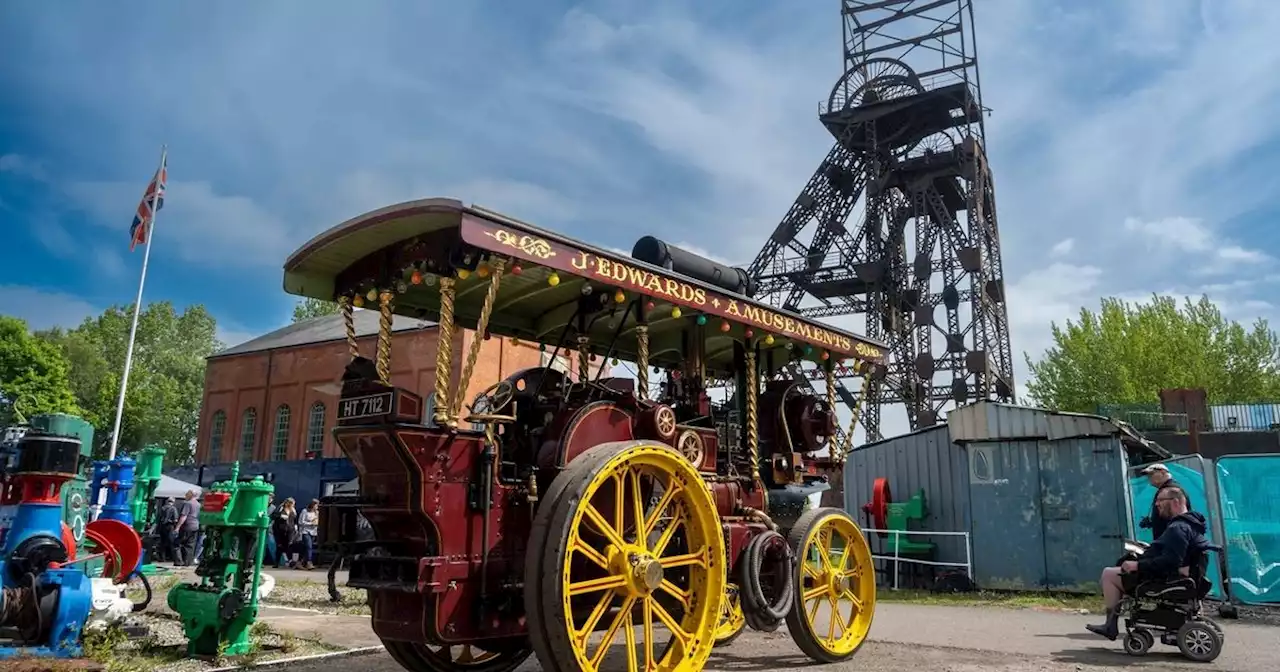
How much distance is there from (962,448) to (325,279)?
37.3 ft

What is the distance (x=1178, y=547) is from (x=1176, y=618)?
23.0 inches

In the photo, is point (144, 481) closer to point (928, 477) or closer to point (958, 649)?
point (958, 649)

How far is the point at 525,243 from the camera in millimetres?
5109

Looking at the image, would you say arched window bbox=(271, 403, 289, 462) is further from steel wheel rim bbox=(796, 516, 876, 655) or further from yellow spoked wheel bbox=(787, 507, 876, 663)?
steel wheel rim bbox=(796, 516, 876, 655)

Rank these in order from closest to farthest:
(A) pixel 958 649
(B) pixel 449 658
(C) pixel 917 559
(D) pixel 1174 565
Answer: (B) pixel 449 658 → (D) pixel 1174 565 → (A) pixel 958 649 → (C) pixel 917 559

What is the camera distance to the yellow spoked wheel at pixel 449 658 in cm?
546

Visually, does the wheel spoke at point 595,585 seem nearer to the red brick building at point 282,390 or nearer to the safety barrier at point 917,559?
the safety barrier at point 917,559

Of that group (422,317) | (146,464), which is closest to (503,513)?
(422,317)

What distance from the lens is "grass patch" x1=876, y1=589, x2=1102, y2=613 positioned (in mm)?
11471

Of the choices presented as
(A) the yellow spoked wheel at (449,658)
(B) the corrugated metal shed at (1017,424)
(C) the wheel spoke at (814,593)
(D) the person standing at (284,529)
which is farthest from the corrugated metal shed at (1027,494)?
(D) the person standing at (284,529)

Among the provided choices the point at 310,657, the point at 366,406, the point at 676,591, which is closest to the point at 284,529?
the point at 310,657

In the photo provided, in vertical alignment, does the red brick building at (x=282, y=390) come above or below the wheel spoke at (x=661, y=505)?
above

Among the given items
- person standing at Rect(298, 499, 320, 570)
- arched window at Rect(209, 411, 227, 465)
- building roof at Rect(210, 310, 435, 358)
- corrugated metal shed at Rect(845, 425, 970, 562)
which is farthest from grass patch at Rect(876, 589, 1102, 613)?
arched window at Rect(209, 411, 227, 465)

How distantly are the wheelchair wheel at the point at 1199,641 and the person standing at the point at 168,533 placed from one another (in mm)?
20071
